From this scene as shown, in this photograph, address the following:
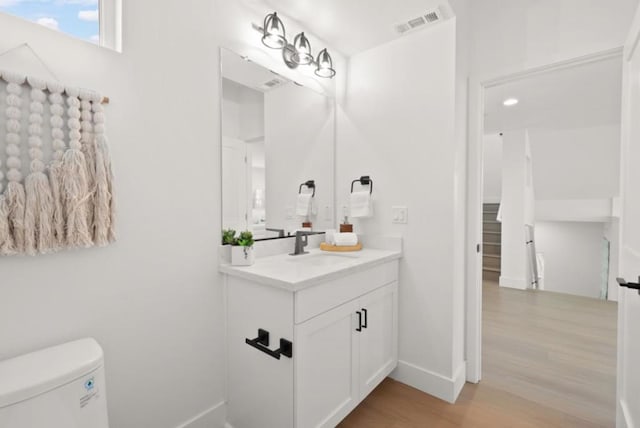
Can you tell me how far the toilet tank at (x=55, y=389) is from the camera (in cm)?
87

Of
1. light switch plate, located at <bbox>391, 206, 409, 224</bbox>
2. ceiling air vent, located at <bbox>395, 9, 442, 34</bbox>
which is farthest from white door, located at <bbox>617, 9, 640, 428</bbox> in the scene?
light switch plate, located at <bbox>391, 206, 409, 224</bbox>

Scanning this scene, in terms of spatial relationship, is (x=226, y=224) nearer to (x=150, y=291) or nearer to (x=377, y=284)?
(x=150, y=291)

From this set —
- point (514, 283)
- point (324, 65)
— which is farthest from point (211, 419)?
point (514, 283)

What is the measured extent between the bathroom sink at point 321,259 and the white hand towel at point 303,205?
326 mm

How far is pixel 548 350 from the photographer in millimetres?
2537

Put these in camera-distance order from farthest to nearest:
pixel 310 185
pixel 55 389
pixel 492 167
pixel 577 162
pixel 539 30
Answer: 1. pixel 492 167
2. pixel 577 162
3. pixel 310 185
4. pixel 539 30
5. pixel 55 389

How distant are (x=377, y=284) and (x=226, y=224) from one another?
959 millimetres

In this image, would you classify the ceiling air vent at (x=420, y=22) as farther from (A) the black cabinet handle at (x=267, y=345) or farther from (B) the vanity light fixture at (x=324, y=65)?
(A) the black cabinet handle at (x=267, y=345)

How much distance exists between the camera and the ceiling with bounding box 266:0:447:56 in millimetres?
1801

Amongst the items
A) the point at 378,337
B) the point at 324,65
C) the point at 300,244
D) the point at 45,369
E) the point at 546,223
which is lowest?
the point at 378,337

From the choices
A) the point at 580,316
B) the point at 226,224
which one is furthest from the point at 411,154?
the point at 580,316

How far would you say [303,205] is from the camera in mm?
2240

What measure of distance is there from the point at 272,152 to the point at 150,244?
3.11 feet

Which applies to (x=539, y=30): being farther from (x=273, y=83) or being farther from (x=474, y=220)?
(x=273, y=83)
